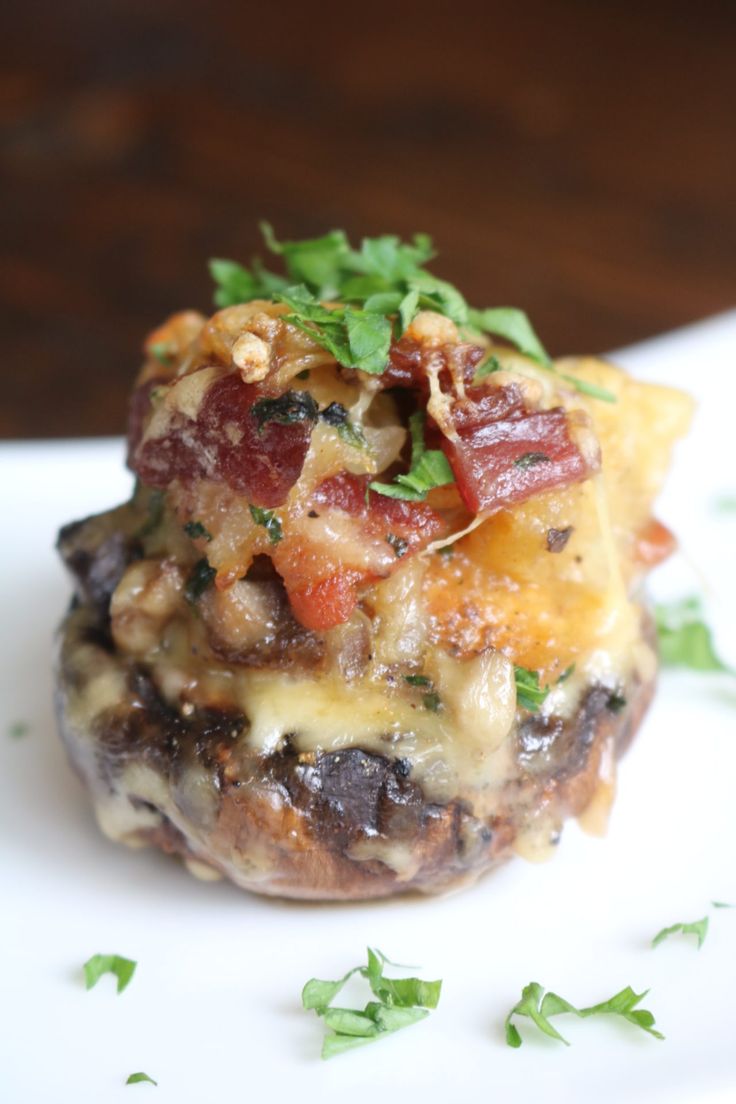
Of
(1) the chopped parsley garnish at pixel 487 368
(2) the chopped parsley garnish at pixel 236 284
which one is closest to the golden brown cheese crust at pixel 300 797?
(1) the chopped parsley garnish at pixel 487 368

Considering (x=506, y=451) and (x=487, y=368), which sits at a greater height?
(x=487, y=368)

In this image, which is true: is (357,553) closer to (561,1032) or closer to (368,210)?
(561,1032)

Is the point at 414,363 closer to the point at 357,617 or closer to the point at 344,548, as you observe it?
the point at 344,548

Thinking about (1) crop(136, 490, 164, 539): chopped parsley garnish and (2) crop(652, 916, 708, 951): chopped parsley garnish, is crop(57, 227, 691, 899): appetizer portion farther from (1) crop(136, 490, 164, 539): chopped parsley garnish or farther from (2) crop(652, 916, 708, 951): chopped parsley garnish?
(2) crop(652, 916, 708, 951): chopped parsley garnish

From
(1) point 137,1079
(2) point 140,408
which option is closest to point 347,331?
(2) point 140,408

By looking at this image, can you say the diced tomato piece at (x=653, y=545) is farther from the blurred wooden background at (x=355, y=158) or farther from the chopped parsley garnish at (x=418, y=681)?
the blurred wooden background at (x=355, y=158)

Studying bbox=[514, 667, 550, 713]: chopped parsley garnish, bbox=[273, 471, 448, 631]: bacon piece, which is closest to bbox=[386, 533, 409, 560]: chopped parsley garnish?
bbox=[273, 471, 448, 631]: bacon piece
